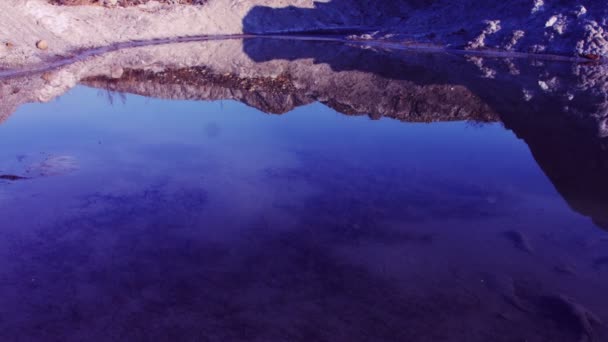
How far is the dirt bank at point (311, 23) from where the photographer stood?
25.0 meters

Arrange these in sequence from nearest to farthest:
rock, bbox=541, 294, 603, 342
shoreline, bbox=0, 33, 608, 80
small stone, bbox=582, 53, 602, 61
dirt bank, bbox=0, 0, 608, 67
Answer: rock, bbox=541, 294, 603, 342 → shoreline, bbox=0, 33, 608, 80 → small stone, bbox=582, 53, 602, 61 → dirt bank, bbox=0, 0, 608, 67

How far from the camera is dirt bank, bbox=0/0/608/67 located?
25.0 m

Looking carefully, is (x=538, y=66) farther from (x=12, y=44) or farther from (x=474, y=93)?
(x=12, y=44)

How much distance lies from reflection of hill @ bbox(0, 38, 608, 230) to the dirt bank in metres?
2.80

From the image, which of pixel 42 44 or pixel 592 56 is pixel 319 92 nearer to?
pixel 42 44

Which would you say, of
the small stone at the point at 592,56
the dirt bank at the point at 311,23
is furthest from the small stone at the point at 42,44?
the small stone at the point at 592,56

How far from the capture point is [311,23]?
4181cm

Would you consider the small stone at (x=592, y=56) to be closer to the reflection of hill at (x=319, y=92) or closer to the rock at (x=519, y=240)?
the reflection of hill at (x=319, y=92)

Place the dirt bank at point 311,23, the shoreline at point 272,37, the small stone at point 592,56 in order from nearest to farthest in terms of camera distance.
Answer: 1. the shoreline at point 272,37
2. the small stone at point 592,56
3. the dirt bank at point 311,23

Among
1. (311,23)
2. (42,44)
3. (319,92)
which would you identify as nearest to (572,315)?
(319,92)

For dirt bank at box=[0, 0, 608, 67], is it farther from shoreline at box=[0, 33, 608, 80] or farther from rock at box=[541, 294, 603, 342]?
rock at box=[541, 294, 603, 342]

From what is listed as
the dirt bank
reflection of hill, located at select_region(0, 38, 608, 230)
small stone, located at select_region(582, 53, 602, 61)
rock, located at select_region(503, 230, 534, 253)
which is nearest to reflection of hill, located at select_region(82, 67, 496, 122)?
reflection of hill, located at select_region(0, 38, 608, 230)

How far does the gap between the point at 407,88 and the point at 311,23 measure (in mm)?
25780

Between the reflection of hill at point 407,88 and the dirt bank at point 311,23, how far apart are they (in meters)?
2.80
